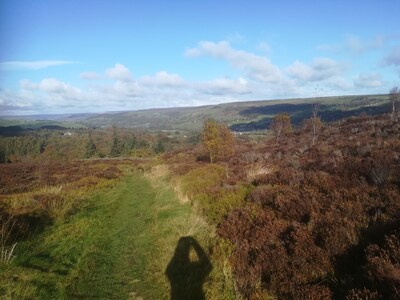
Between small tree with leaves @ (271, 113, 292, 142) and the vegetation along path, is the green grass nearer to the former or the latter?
the vegetation along path

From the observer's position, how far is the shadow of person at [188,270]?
589 centimetres

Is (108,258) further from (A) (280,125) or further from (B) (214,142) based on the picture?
(A) (280,125)

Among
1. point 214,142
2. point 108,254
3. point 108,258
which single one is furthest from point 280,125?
point 108,258

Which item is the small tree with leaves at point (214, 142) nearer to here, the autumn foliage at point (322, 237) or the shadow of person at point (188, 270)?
the autumn foliage at point (322, 237)

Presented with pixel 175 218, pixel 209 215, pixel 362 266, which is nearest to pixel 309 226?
pixel 362 266

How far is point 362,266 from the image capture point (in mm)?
4852

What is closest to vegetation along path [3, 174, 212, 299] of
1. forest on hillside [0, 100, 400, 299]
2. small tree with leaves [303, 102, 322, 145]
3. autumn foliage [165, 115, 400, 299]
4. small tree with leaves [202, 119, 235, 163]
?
forest on hillside [0, 100, 400, 299]

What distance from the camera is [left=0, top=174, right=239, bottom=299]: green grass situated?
600cm

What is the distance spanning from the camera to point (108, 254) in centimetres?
815

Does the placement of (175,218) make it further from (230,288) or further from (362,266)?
(362,266)

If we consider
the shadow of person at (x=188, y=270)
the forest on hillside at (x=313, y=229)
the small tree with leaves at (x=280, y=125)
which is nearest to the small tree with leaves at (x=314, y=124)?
the small tree with leaves at (x=280, y=125)

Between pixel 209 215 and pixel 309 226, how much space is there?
3975 millimetres

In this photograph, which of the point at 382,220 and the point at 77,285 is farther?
the point at 77,285

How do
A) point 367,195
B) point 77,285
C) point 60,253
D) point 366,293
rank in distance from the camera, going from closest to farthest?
point 366,293
point 77,285
point 367,195
point 60,253
